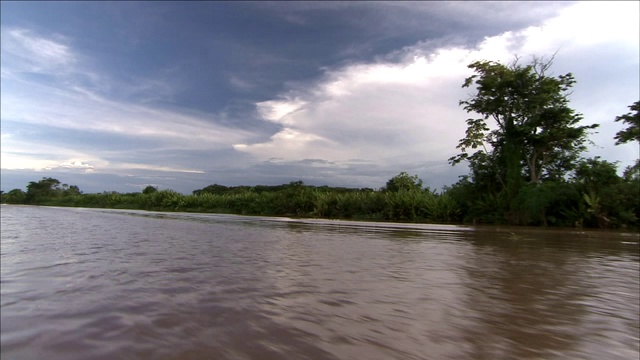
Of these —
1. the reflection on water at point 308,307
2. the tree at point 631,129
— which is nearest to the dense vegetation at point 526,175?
the tree at point 631,129

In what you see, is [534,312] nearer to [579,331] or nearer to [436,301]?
[579,331]

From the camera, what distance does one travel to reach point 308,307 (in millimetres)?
3508

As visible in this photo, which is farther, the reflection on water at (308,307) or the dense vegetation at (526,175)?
the dense vegetation at (526,175)

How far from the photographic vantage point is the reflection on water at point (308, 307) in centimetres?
250

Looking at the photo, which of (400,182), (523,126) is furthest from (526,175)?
(400,182)

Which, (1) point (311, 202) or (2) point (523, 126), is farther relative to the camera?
(1) point (311, 202)

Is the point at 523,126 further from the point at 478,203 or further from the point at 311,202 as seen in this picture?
the point at 311,202

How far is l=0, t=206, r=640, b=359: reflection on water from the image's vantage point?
250 centimetres

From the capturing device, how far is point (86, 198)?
50219 mm

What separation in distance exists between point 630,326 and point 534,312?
2.41 feet

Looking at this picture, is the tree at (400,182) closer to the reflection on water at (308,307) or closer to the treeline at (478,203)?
the treeline at (478,203)

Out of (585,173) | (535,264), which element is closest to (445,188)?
(585,173)

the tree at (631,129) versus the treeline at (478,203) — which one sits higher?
the tree at (631,129)

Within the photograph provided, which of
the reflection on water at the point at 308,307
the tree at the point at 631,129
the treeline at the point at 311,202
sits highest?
the tree at the point at 631,129
